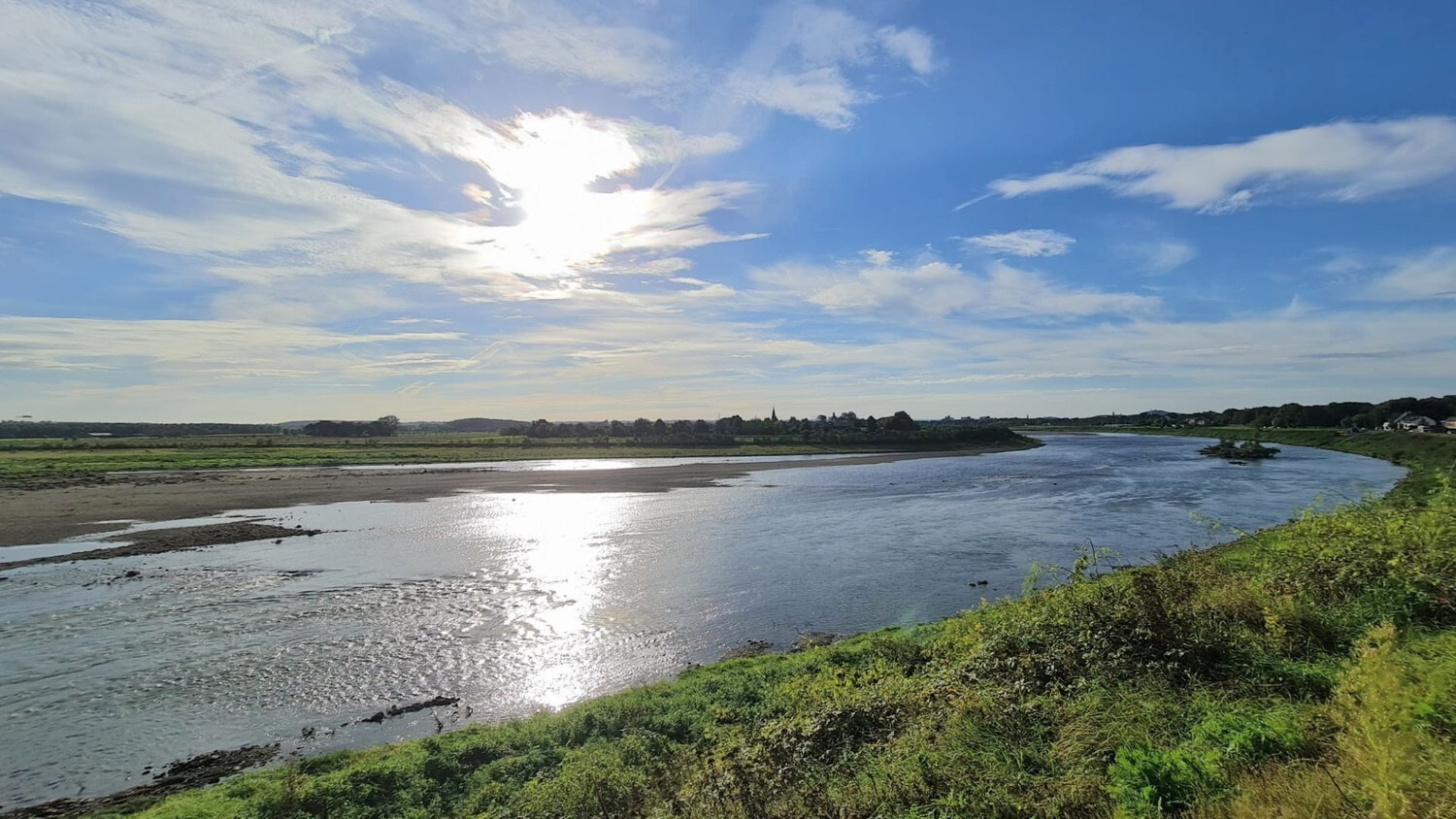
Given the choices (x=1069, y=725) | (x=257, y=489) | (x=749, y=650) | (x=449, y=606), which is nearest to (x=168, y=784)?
(x=449, y=606)

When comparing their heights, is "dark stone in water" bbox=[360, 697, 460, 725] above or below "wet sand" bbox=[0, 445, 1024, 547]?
below

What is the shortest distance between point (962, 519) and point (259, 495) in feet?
148

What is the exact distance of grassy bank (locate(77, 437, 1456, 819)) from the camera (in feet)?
15.1

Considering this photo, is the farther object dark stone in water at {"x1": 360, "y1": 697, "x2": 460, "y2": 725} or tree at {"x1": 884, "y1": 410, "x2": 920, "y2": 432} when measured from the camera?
tree at {"x1": 884, "y1": 410, "x2": 920, "y2": 432}

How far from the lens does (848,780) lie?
6.46m

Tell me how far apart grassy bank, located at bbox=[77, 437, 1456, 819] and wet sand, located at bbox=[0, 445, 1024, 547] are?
32.6 meters

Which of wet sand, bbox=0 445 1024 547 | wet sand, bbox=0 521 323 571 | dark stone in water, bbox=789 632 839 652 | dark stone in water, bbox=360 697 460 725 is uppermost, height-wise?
wet sand, bbox=0 445 1024 547

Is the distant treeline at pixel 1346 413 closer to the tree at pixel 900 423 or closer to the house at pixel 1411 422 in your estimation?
the house at pixel 1411 422

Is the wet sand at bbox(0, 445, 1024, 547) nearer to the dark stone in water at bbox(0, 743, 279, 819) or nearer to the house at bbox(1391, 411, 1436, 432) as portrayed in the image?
the dark stone in water at bbox(0, 743, 279, 819)

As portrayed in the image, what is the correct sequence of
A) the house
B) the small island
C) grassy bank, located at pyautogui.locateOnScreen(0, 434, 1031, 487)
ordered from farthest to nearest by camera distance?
the house, the small island, grassy bank, located at pyautogui.locateOnScreen(0, 434, 1031, 487)

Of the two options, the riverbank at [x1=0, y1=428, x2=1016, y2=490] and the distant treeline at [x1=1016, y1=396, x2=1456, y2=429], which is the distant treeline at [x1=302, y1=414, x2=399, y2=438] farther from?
the distant treeline at [x1=1016, y1=396, x2=1456, y2=429]

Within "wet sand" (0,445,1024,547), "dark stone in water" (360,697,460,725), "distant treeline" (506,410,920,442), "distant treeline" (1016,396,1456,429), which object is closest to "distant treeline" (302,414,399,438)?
"distant treeline" (506,410,920,442)

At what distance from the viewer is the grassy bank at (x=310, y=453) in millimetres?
61281

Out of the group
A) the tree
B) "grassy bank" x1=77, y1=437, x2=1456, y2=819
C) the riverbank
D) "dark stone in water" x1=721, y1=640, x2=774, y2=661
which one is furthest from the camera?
the tree
